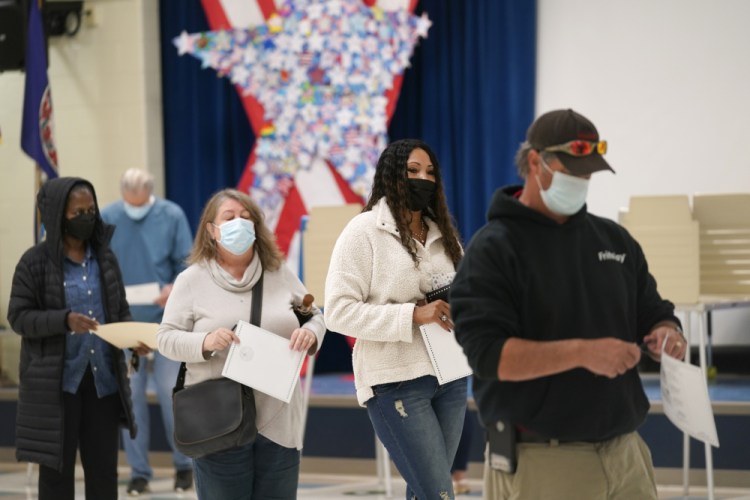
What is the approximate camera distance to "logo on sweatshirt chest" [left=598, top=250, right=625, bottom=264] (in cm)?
230

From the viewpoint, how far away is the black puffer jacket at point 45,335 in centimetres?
385

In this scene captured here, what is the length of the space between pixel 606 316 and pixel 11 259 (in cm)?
625

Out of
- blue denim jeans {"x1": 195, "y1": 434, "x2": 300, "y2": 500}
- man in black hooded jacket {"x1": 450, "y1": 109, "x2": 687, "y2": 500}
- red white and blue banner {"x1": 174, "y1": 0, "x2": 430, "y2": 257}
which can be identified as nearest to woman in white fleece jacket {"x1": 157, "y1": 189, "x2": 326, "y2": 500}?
blue denim jeans {"x1": 195, "y1": 434, "x2": 300, "y2": 500}

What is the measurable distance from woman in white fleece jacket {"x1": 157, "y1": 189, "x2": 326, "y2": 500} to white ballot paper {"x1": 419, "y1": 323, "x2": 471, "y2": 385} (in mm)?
447

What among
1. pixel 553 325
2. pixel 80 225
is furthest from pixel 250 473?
pixel 553 325

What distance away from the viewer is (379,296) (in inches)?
125

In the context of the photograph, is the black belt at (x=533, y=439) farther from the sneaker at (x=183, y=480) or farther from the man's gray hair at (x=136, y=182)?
the man's gray hair at (x=136, y=182)

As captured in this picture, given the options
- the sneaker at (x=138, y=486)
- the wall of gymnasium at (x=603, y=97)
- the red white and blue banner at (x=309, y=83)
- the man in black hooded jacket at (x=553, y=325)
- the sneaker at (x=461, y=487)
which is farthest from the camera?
the red white and blue banner at (x=309, y=83)

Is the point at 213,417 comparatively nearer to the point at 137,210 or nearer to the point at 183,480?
the point at 183,480

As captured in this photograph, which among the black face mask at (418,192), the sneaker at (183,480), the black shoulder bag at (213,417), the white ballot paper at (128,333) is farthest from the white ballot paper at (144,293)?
the black face mask at (418,192)

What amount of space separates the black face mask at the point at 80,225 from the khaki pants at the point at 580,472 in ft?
7.29

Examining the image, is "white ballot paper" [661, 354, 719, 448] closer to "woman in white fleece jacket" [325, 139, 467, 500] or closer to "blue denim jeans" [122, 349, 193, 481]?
"woman in white fleece jacket" [325, 139, 467, 500]

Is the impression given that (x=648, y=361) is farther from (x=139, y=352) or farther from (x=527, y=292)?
(x=527, y=292)

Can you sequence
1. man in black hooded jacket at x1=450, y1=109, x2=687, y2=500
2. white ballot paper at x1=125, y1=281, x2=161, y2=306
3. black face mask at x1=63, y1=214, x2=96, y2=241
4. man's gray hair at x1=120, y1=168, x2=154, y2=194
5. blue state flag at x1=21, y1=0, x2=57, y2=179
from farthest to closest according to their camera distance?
blue state flag at x1=21, y1=0, x2=57, y2=179
man's gray hair at x1=120, y1=168, x2=154, y2=194
white ballot paper at x1=125, y1=281, x2=161, y2=306
black face mask at x1=63, y1=214, x2=96, y2=241
man in black hooded jacket at x1=450, y1=109, x2=687, y2=500
